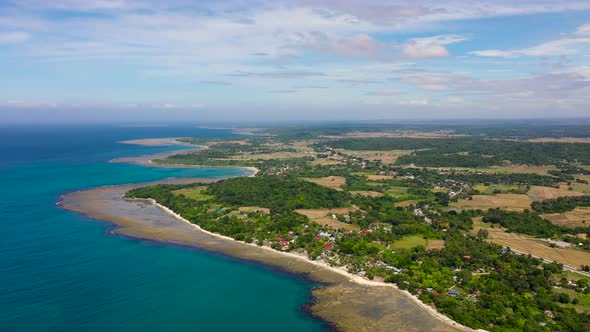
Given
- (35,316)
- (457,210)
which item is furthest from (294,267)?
(457,210)

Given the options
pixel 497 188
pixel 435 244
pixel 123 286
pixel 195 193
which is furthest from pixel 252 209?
pixel 497 188

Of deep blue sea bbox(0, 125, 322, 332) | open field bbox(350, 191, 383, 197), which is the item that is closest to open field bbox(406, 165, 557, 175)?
open field bbox(350, 191, 383, 197)

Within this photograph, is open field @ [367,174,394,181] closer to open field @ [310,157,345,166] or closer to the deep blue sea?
open field @ [310,157,345,166]

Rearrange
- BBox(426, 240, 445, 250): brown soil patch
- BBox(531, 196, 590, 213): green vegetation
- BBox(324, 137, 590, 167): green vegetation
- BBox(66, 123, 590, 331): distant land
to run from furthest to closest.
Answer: BBox(324, 137, 590, 167): green vegetation → BBox(531, 196, 590, 213): green vegetation → BBox(426, 240, 445, 250): brown soil patch → BBox(66, 123, 590, 331): distant land

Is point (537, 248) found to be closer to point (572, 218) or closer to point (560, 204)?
point (572, 218)

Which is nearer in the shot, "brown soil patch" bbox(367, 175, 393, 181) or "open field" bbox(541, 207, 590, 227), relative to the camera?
"open field" bbox(541, 207, 590, 227)

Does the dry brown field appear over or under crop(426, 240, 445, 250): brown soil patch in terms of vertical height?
over

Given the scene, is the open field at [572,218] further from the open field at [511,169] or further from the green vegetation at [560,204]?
the open field at [511,169]
